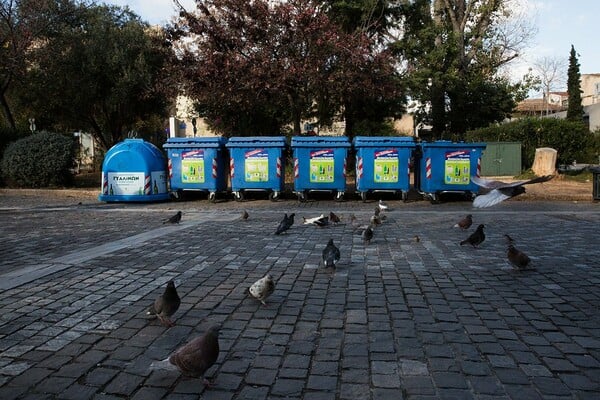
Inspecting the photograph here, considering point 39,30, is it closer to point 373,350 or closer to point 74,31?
point 74,31

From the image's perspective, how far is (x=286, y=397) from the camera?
313 centimetres

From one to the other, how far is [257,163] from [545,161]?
1225cm

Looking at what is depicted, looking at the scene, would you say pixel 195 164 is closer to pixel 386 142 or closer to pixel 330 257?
pixel 386 142

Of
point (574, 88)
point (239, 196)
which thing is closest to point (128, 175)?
point (239, 196)

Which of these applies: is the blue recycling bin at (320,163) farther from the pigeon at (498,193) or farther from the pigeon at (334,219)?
the pigeon at (498,193)

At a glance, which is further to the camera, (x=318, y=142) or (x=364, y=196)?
(x=364, y=196)

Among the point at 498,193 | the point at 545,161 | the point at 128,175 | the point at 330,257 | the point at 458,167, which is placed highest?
the point at 545,161

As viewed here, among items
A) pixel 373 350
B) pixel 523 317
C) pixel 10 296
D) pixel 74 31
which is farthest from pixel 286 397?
pixel 74 31

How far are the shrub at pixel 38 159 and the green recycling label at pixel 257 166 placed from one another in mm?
6482

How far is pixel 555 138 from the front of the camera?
73.5ft

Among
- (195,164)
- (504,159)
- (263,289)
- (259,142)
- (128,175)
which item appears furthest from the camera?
(504,159)

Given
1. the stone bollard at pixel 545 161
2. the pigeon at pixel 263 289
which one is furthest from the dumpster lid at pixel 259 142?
the stone bollard at pixel 545 161

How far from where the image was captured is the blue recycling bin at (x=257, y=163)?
1495 cm

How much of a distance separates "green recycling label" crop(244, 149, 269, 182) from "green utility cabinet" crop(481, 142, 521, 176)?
469 inches
